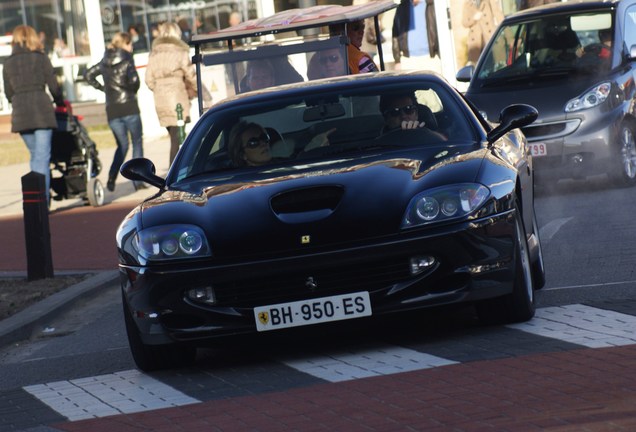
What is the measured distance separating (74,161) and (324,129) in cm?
1110

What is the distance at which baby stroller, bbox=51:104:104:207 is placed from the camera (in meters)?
19.3

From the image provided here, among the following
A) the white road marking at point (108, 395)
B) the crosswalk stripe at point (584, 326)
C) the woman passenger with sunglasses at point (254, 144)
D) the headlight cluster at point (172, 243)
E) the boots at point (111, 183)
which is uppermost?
the woman passenger with sunglasses at point (254, 144)

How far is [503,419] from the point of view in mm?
6059

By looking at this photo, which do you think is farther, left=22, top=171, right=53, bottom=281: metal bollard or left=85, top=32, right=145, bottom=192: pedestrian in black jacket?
left=85, top=32, right=145, bottom=192: pedestrian in black jacket

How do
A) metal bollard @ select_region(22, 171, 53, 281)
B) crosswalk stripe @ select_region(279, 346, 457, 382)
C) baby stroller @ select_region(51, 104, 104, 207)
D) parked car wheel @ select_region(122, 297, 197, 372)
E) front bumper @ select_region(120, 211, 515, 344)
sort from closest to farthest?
crosswalk stripe @ select_region(279, 346, 457, 382)
front bumper @ select_region(120, 211, 515, 344)
parked car wheel @ select_region(122, 297, 197, 372)
metal bollard @ select_region(22, 171, 53, 281)
baby stroller @ select_region(51, 104, 104, 207)

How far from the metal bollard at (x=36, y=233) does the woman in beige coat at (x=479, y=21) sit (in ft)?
42.7

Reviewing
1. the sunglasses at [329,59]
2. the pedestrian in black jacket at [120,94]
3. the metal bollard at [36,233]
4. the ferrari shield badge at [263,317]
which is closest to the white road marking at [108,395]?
the ferrari shield badge at [263,317]

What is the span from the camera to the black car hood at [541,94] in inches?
589

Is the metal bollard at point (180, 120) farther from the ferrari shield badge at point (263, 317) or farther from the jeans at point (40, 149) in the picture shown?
the ferrari shield badge at point (263, 317)

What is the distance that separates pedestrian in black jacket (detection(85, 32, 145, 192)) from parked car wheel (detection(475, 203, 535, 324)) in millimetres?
12764

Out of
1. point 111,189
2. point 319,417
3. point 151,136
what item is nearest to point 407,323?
point 319,417

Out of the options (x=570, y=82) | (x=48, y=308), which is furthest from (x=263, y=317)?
(x=570, y=82)

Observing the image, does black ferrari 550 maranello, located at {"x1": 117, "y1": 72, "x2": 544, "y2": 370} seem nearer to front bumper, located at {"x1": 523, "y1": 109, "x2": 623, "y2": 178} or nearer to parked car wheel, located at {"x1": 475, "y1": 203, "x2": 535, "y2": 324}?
parked car wheel, located at {"x1": 475, "y1": 203, "x2": 535, "y2": 324}

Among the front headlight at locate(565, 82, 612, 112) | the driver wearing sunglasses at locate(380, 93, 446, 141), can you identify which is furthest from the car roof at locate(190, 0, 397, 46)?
the driver wearing sunglasses at locate(380, 93, 446, 141)
